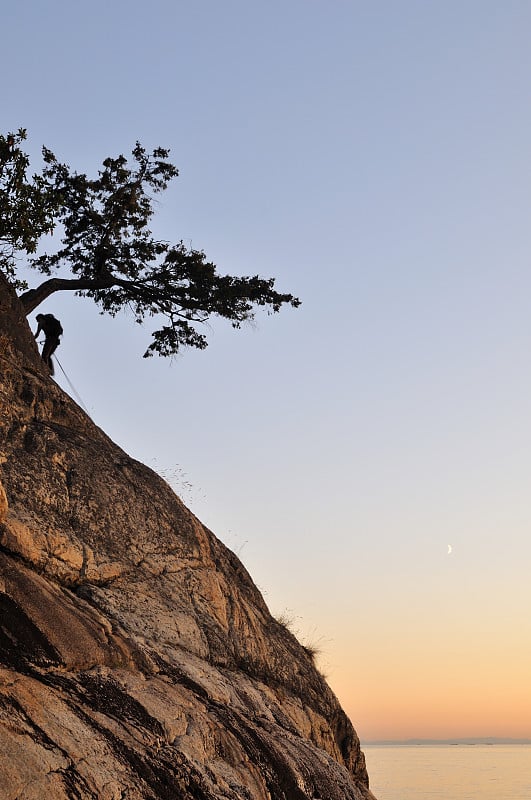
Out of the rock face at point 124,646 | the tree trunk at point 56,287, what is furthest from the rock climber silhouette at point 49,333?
the rock face at point 124,646

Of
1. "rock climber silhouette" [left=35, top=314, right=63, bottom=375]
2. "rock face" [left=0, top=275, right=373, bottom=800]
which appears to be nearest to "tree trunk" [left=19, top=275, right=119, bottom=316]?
"rock climber silhouette" [left=35, top=314, right=63, bottom=375]

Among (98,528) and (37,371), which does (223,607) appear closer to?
(98,528)

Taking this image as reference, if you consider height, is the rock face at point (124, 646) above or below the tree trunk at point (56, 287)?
below

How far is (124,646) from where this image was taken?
1104 centimetres

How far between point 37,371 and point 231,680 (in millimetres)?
6770

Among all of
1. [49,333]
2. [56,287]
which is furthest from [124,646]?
[56,287]

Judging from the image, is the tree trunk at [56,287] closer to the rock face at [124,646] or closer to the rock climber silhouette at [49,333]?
the rock climber silhouette at [49,333]

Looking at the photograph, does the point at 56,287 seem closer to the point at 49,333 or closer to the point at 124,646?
the point at 49,333

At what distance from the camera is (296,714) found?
51.8 feet

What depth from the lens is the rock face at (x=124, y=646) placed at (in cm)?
860

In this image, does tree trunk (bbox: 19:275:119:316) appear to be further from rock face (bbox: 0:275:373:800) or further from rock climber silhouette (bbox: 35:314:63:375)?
rock face (bbox: 0:275:373:800)

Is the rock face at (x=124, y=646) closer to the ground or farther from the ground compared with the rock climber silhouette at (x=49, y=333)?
closer to the ground

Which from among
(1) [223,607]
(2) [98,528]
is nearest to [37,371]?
(2) [98,528]

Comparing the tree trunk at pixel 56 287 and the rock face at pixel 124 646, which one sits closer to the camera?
the rock face at pixel 124 646
